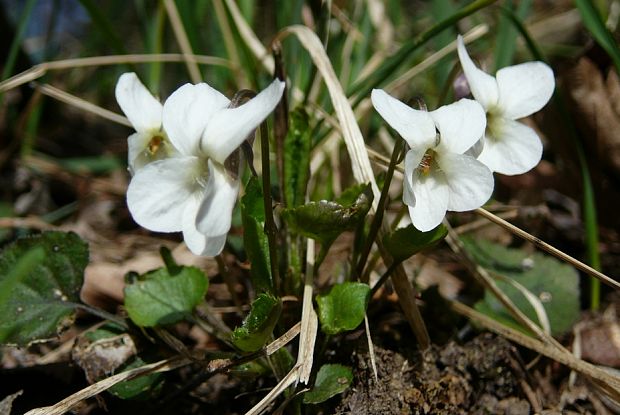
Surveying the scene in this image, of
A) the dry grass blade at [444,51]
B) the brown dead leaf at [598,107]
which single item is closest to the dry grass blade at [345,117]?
the dry grass blade at [444,51]

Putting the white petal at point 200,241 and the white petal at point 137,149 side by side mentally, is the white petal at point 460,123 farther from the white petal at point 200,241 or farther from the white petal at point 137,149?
the white petal at point 137,149

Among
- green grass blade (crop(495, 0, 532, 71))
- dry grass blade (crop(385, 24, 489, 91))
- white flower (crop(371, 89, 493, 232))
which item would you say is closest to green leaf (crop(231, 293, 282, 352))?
white flower (crop(371, 89, 493, 232))

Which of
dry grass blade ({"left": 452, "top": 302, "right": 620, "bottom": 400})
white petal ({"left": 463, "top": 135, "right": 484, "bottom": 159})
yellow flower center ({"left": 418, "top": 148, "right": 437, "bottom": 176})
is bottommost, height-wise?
dry grass blade ({"left": 452, "top": 302, "right": 620, "bottom": 400})

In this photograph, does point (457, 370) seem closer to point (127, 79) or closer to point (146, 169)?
point (146, 169)

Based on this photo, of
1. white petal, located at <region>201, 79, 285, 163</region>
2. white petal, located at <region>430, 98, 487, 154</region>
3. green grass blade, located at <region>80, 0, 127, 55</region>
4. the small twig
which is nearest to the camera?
white petal, located at <region>201, 79, 285, 163</region>

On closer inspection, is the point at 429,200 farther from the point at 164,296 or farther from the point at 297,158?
the point at 164,296

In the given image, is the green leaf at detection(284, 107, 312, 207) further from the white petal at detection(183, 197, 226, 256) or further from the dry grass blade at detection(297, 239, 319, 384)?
the white petal at detection(183, 197, 226, 256)

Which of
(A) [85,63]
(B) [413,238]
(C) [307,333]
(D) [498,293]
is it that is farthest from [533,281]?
(A) [85,63]
